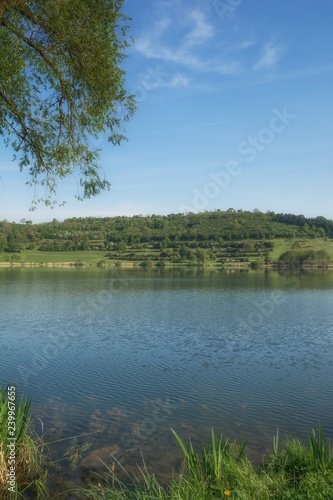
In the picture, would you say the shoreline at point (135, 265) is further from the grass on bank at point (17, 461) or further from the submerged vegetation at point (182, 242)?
the grass on bank at point (17, 461)

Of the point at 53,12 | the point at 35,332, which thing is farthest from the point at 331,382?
the point at 35,332

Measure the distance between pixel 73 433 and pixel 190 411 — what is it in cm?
327

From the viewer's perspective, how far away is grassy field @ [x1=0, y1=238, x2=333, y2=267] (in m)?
124

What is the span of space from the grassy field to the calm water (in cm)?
10005

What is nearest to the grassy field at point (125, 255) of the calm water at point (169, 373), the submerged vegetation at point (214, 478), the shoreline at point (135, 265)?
the shoreline at point (135, 265)

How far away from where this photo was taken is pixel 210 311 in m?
30.1

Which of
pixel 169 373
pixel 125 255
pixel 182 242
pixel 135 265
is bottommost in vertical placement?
pixel 169 373

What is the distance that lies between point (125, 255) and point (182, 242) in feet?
91.3

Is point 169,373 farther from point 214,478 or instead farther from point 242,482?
point 242,482

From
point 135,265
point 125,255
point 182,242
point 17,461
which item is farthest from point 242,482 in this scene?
point 182,242

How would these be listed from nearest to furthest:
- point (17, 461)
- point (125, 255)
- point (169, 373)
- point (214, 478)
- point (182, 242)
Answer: point (214, 478)
point (17, 461)
point (169, 373)
point (125, 255)
point (182, 242)

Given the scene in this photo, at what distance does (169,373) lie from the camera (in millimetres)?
14016

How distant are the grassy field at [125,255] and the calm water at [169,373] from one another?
328 ft

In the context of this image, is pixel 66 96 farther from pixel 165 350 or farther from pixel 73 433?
pixel 165 350
